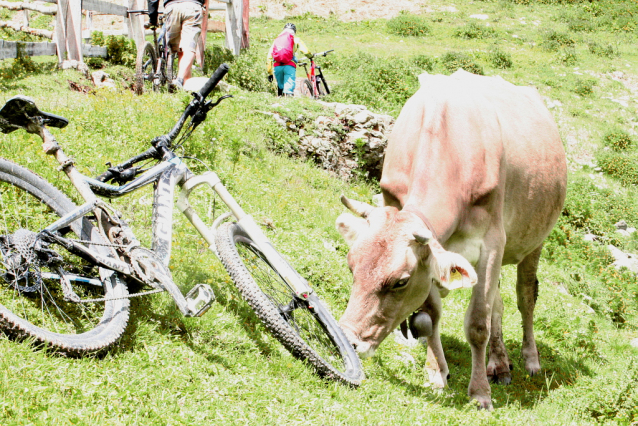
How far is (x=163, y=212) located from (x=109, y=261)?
0.55 m

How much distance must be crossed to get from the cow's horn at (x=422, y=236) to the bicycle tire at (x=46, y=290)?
1.95m

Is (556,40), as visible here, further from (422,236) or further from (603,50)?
(422,236)

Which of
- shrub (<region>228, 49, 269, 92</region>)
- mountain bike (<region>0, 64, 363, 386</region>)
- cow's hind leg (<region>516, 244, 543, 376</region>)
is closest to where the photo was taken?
mountain bike (<region>0, 64, 363, 386</region>)

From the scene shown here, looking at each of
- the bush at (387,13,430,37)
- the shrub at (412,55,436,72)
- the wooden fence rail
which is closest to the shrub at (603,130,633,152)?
the shrub at (412,55,436,72)

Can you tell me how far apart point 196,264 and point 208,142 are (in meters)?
2.93

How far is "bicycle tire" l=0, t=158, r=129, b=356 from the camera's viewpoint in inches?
138

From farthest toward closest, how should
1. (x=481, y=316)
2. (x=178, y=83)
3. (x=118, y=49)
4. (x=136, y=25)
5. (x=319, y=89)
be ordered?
(x=319, y=89), (x=118, y=49), (x=136, y=25), (x=178, y=83), (x=481, y=316)

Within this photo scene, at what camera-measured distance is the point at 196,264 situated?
17.7 ft

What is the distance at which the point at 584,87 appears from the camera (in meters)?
19.5

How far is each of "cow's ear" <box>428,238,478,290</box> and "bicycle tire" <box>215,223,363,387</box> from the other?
0.80m

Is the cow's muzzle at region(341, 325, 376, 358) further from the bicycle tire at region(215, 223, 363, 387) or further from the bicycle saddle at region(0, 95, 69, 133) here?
the bicycle saddle at region(0, 95, 69, 133)

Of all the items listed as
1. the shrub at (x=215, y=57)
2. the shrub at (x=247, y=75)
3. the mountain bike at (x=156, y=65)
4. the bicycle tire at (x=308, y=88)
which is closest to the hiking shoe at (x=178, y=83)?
the mountain bike at (x=156, y=65)

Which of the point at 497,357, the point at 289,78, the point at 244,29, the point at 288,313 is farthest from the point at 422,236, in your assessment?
the point at 244,29

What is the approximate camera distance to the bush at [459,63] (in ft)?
63.7
